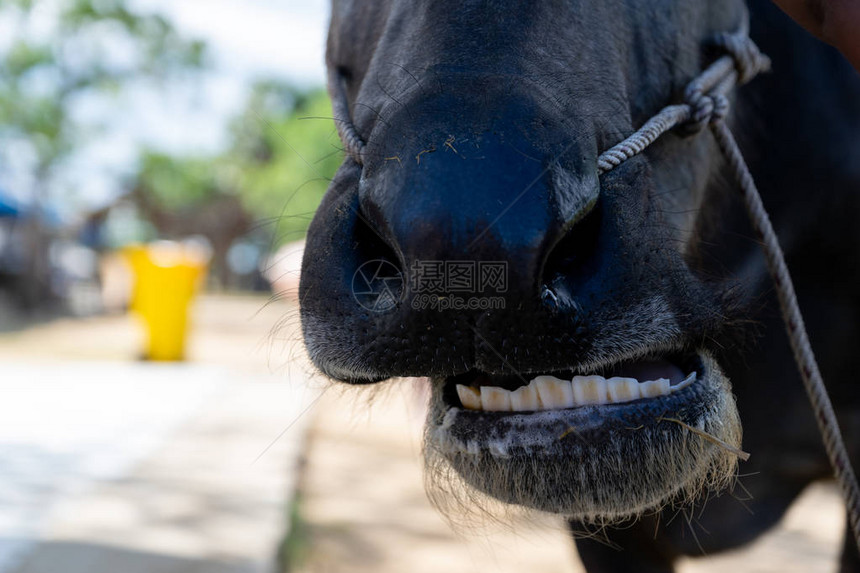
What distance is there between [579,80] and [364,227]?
19.2 inches

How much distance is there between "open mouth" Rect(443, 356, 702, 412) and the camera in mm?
1340

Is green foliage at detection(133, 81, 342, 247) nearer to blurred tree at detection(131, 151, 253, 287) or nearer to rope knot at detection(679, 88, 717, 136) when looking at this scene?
blurred tree at detection(131, 151, 253, 287)

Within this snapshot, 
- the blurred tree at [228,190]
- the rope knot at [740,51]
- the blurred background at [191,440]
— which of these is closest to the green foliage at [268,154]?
the blurred tree at [228,190]

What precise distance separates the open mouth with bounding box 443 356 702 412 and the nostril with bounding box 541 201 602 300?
172mm

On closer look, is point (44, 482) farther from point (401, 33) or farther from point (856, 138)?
point (856, 138)

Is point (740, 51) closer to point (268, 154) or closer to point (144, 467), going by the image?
point (144, 467)

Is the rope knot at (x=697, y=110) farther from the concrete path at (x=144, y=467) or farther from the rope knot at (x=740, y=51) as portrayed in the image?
the concrete path at (x=144, y=467)

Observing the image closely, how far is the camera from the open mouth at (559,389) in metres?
1.34

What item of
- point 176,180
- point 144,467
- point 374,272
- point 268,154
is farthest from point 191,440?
point 268,154

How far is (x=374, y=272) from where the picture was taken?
133cm

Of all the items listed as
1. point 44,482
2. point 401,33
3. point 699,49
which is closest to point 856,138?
point 699,49

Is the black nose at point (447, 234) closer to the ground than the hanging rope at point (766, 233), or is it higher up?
higher up

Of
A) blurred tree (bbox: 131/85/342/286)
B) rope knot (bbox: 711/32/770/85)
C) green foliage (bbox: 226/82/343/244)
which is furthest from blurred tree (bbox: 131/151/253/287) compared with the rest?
rope knot (bbox: 711/32/770/85)

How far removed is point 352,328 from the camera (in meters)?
1.35
